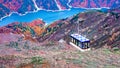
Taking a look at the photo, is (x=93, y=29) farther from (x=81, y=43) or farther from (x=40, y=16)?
(x=40, y=16)

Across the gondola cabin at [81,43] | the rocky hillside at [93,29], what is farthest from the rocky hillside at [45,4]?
the gondola cabin at [81,43]

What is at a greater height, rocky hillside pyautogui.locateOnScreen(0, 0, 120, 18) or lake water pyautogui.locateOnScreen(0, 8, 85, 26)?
rocky hillside pyautogui.locateOnScreen(0, 0, 120, 18)

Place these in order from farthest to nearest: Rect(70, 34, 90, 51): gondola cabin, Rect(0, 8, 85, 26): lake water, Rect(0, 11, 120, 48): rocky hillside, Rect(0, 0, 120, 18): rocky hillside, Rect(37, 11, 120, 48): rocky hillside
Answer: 1. Rect(0, 0, 120, 18): rocky hillside
2. Rect(0, 8, 85, 26): lake water
3. Rect(0, 11, 120, 48): rocky hillside
4. Rect(37, 11, 120, 48): rocky hillside
5. Rect(70, 34, 90, 51): gondola cabin

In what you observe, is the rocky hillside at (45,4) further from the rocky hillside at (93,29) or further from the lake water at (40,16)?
the rocky hillside at (93,29)

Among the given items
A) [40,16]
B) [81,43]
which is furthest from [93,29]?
[40,16]

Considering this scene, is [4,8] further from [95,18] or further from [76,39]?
[76,39]

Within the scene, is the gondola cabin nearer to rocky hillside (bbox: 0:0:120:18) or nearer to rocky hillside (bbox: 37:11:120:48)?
rocky hillside (bbox: 37:11:120:48)

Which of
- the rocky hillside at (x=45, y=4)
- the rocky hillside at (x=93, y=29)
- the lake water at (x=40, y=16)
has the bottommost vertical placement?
the rocky hillside at (x=93, y=29)

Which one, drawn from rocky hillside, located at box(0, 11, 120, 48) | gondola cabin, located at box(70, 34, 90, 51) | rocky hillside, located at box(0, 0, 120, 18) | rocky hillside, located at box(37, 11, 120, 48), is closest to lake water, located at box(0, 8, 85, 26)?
rocky hillside, located at box(0, 0, 120, 18)
